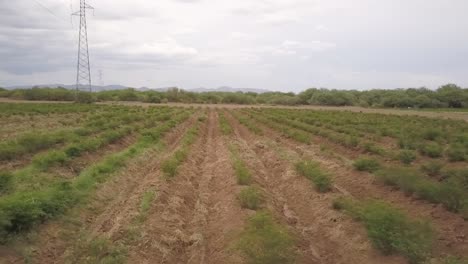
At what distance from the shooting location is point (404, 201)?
41.2 feet

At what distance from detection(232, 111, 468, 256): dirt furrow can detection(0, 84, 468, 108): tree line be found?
2732 inches

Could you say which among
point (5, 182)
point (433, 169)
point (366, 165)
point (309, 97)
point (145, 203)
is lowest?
point (145, 203)

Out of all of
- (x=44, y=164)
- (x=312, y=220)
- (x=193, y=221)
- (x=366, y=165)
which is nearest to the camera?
(x=193, y=221)

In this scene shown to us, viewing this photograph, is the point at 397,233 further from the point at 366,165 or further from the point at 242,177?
the point at 366,165

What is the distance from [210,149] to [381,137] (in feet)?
35.9

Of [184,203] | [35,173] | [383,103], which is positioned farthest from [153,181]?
[383,103]

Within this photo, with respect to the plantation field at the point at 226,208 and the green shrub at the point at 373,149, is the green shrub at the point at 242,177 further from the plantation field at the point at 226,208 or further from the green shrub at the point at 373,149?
the green shrub at the point at 373,149

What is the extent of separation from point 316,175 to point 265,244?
6.74 metres

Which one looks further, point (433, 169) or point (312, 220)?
point (433, 169)

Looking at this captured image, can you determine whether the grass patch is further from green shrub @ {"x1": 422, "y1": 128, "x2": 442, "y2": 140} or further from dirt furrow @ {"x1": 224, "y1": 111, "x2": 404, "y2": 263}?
green shrub @ {"x1": 422, "y1": 128, "x2": 442, "y2": 140}

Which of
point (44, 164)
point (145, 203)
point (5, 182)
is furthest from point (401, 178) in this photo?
point (44, 164)

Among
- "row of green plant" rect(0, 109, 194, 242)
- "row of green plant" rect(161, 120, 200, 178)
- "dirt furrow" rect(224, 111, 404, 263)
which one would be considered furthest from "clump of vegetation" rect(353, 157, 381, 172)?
"row of green plant" rect(0, 109, 194, 242)

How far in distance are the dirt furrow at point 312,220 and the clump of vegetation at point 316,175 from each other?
24cm

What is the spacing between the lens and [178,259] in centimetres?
921
